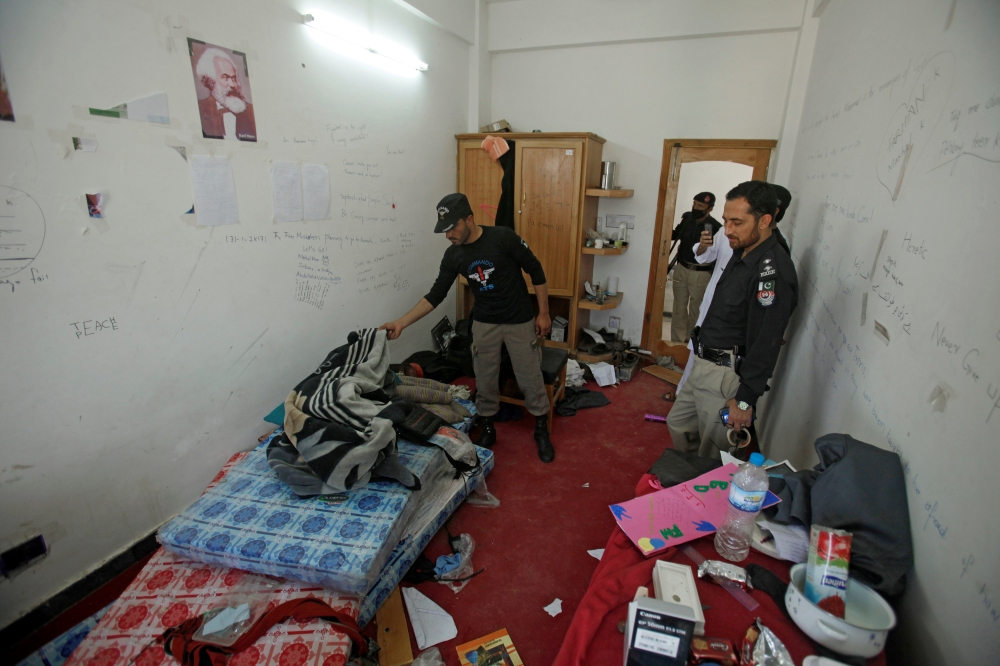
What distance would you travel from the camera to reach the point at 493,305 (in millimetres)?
2721

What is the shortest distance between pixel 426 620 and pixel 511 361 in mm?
1488

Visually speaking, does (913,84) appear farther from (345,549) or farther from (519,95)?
(519,95)

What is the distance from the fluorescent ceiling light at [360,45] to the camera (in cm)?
257

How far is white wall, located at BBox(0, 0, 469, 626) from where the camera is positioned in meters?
1.59

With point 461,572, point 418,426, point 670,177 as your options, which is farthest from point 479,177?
point 461,572

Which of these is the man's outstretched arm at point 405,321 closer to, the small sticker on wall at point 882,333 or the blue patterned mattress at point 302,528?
the blue patterned mattress at point 302,528

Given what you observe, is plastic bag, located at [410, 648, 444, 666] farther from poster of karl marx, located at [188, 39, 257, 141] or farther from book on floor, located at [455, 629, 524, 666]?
poster of karl marx, located at [188, 39, 257, 141]

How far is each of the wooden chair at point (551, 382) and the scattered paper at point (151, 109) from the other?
2341 mm

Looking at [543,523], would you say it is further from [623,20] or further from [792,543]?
[623,20]

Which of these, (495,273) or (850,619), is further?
(495,273)

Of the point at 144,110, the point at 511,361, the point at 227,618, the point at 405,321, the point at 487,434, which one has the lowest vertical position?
the point at 487,434

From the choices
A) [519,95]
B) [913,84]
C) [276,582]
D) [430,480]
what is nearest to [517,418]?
[430,480]

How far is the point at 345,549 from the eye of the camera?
165 centimetres

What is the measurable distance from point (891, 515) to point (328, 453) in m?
1.84
